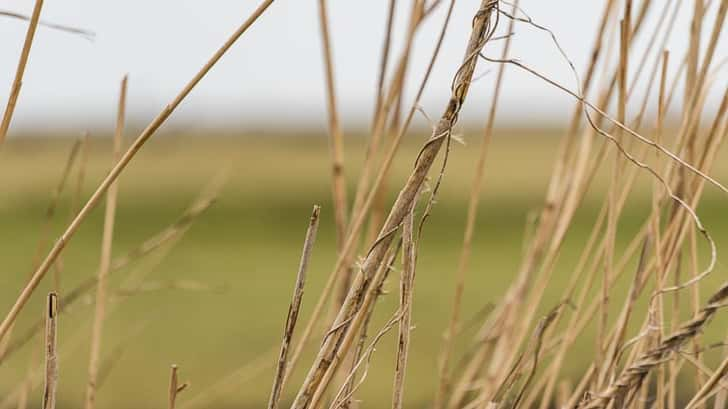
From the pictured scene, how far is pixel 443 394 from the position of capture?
561mm

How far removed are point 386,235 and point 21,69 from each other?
170 mm

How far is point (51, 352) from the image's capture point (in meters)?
0.38

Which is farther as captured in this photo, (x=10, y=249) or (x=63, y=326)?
(x=10, y=249)

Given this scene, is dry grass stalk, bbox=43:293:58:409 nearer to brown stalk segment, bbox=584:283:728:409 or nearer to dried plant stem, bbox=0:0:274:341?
dried plant stem, bbox=0:0:274:341

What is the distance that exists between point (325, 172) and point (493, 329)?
6.49 metres

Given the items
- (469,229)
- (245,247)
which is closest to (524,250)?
(469,229)

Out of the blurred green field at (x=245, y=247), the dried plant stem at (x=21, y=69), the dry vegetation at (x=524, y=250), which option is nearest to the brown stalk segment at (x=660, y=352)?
the dry vegetation at (x=524, y=250)

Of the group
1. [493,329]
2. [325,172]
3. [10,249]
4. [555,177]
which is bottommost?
[10,249]

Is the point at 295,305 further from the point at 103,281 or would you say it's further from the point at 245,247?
the point at 245,247

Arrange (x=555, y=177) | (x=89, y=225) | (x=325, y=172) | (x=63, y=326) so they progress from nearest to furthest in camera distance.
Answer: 1. (x=555, y=177)
2. (x=63, y=326)
3. (x=89, y=225)
4. (x=325, y=172)

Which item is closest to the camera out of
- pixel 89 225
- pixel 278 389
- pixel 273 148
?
pixel 278 389

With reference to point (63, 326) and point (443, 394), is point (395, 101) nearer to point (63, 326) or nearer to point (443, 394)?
point (443, 394)

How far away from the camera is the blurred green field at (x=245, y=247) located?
4129 millimetres

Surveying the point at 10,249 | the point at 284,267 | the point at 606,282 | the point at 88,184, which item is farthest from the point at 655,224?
the point at 88,184
